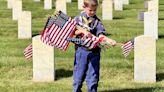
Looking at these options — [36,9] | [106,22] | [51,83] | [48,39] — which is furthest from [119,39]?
[36,9]

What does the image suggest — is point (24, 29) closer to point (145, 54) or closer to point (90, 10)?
point (145, 54)

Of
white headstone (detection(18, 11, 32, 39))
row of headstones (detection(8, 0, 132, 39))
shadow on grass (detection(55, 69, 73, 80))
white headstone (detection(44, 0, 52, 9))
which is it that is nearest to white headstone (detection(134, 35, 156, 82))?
shadow on grass (detection(55, 69, 73, 80))

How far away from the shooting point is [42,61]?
33.1 feet

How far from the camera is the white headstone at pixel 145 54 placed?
9.90 meters

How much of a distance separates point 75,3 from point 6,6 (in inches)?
168

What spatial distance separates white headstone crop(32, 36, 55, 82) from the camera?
32.9ft

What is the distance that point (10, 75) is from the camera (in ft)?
35.4

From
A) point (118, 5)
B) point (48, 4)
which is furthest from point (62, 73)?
point (48, 4)

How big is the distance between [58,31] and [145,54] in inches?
98.2

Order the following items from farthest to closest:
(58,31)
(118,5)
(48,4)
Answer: (48,4) → (118,5) → (58,31)

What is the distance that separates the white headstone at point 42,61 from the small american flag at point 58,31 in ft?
5.85

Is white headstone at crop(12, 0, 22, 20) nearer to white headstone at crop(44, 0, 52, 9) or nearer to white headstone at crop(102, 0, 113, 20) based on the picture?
white headstone at crop(102, 0, 113, 20)

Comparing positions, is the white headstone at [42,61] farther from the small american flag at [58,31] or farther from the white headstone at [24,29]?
the white headstone at [24,29]

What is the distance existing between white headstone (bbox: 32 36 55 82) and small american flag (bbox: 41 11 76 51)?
1783 millimetres
